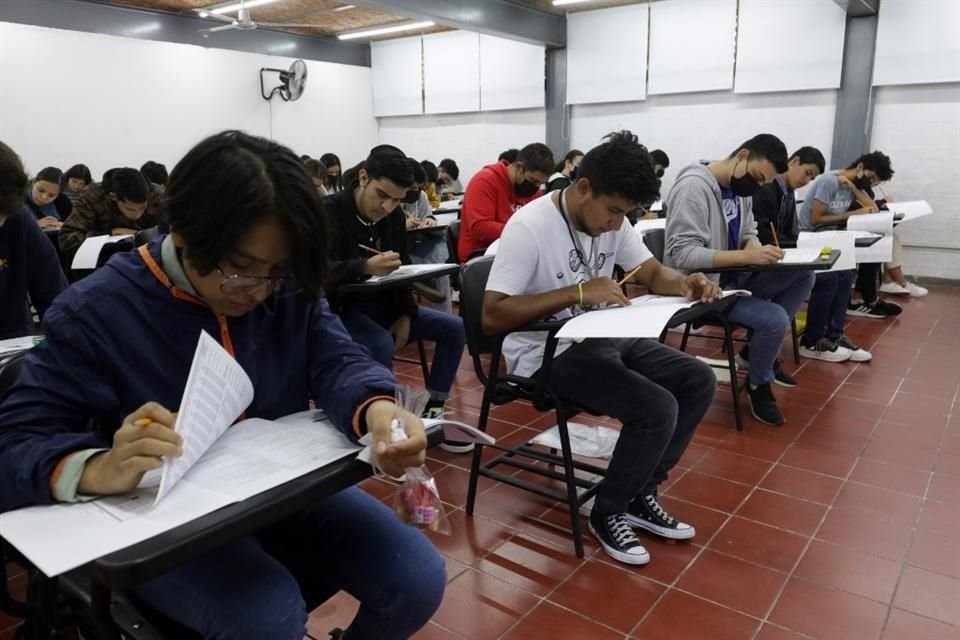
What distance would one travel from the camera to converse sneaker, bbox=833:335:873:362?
4.08 metres

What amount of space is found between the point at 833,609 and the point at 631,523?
0.60m

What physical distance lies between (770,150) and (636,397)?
159 centimetres

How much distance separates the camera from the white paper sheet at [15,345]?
1762mm

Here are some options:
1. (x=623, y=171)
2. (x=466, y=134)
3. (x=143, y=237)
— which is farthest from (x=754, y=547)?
(x=466, y=134)

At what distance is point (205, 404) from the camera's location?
0.96 m

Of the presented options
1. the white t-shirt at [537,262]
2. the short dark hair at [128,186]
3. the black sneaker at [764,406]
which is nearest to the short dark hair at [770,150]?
the black sneaker at [764,406]

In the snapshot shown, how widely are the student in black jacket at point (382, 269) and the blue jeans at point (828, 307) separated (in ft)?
7.51

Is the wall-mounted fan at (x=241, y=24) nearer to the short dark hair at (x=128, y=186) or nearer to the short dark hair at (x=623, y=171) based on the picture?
the short dark hair at (x=128, y=186)

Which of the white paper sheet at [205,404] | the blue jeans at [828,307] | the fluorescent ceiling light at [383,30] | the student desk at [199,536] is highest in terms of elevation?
the fluorescent ceiling light at [383,30]

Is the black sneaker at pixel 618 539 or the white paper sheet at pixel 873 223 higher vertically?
the white paper sheet at pixel 873 223

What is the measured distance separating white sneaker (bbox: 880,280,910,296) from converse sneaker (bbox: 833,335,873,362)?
2057 millimetres

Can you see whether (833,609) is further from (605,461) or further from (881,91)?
(881,91)

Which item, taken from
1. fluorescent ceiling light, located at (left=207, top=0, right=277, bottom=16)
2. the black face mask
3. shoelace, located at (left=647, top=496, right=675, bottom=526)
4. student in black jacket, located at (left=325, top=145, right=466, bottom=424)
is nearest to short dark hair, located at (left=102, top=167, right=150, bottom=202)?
student in black jacket, located at (left=325, top=145, right=466, bottom=424)

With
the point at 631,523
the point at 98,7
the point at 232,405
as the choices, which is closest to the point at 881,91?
the point at 631,523
